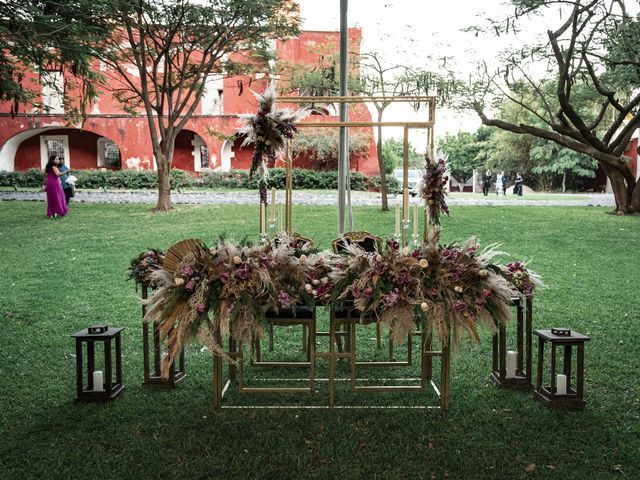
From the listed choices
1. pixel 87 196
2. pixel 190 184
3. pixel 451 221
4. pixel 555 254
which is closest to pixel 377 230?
pixel 451 221

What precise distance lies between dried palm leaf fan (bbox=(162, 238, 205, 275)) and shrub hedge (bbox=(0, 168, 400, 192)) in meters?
16.5

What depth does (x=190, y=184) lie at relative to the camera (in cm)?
2059

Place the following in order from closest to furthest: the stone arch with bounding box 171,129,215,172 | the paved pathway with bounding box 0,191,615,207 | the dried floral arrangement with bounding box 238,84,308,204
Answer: the dried floral arrangement with bounding box 238,84,308,204
the paved pathway with bounding box 0,191,615,207
the stone arch with bounding box 171,129,215,172

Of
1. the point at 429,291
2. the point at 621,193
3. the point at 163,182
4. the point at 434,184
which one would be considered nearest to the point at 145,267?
the point at 429,291

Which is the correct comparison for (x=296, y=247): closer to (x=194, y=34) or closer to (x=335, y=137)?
(x=194, y=34)

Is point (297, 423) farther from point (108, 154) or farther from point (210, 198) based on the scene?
point (108, 154)

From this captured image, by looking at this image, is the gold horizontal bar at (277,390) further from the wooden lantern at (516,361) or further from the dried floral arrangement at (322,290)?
the wooden lantern at (516,361)

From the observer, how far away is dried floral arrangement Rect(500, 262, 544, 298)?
3545 millimetres

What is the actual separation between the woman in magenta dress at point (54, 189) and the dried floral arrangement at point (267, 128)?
881 cm

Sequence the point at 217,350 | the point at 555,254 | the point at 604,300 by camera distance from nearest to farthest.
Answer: the point at 217,350 → the point at 604,300 → the point at 555,254

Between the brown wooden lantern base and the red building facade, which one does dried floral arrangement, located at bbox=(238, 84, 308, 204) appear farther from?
the red building facade

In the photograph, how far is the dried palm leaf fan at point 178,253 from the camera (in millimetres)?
3312

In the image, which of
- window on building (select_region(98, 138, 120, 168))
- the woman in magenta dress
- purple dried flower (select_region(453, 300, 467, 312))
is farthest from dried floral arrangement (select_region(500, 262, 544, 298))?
window on building (select_region(98, 138, 120, 168))

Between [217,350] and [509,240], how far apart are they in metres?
7.96
